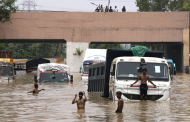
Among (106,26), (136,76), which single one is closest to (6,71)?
(106,26)

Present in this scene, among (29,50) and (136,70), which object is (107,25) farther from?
(29,50)

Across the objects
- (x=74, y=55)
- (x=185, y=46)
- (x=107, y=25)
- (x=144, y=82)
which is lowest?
(x=74, y=55)

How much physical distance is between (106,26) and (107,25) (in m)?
0.19

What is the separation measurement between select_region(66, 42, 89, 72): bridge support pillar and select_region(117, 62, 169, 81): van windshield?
4159 cm

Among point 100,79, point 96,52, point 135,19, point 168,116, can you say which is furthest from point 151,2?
point 168,116

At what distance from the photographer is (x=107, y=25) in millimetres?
59375

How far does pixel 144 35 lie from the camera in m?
59.3

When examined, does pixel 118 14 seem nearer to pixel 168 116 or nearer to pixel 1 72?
pixel 1 72

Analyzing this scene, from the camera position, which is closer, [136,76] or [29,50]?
[136,76]

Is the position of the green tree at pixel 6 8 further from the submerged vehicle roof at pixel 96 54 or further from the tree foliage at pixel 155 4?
the tree foliage at pixel 155 4

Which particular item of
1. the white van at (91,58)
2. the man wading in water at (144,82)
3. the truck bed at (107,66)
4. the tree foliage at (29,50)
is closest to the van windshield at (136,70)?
the man wading in water at (144,82)

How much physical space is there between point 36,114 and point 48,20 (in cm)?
4511

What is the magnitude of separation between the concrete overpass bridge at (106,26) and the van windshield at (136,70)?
40.6 meters

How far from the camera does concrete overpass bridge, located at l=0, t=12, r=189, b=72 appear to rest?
58.9 meters
